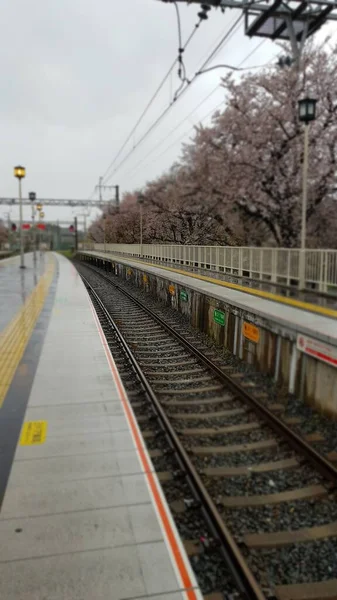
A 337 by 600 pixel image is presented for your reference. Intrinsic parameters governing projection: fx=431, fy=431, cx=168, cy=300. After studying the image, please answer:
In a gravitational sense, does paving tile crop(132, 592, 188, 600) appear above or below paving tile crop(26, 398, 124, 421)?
below

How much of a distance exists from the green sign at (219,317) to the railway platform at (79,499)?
12.6 feet

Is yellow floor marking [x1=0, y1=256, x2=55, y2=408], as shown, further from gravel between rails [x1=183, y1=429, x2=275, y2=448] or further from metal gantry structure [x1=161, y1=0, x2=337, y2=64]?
metal gantry structure [x1=161, y1=0, x2=337, y2=64]

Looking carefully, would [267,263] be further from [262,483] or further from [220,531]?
[220,531]

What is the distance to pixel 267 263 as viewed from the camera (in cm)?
1412

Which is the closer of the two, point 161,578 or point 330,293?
point 161,578

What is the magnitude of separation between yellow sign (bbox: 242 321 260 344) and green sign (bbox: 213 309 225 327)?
1465 millimetres

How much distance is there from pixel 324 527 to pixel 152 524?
5.60 ft

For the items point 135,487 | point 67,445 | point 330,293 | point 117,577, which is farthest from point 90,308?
point 117,577

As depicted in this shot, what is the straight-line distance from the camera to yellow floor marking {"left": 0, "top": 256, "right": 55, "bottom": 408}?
25.6 feet

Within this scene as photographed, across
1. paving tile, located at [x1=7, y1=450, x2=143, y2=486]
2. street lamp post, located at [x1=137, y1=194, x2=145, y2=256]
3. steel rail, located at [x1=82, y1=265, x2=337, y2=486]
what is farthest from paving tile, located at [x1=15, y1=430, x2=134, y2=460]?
street lamp post, located at [x1=137, y1=194, x2=145, y2=256]

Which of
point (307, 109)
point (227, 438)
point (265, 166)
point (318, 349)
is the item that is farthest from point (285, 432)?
point (265, 166)

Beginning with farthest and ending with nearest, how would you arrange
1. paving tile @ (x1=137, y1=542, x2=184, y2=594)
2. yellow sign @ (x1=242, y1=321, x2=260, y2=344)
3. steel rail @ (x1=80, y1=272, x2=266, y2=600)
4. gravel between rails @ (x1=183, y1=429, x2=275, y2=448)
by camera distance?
yellow sign @ (x1=242, y1=321, x2=260, y2=344), gravel between rails @ (x1=183, y1=429, x2=275, y2=448), steel rail @ (x1=80, y1=272, x2=266, y2=600), paving tile @ (x1=137, y1=542, x2=184, y2=594)

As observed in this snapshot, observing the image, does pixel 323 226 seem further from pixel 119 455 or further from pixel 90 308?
pixel 119 455

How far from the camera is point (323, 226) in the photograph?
20.7 meters
